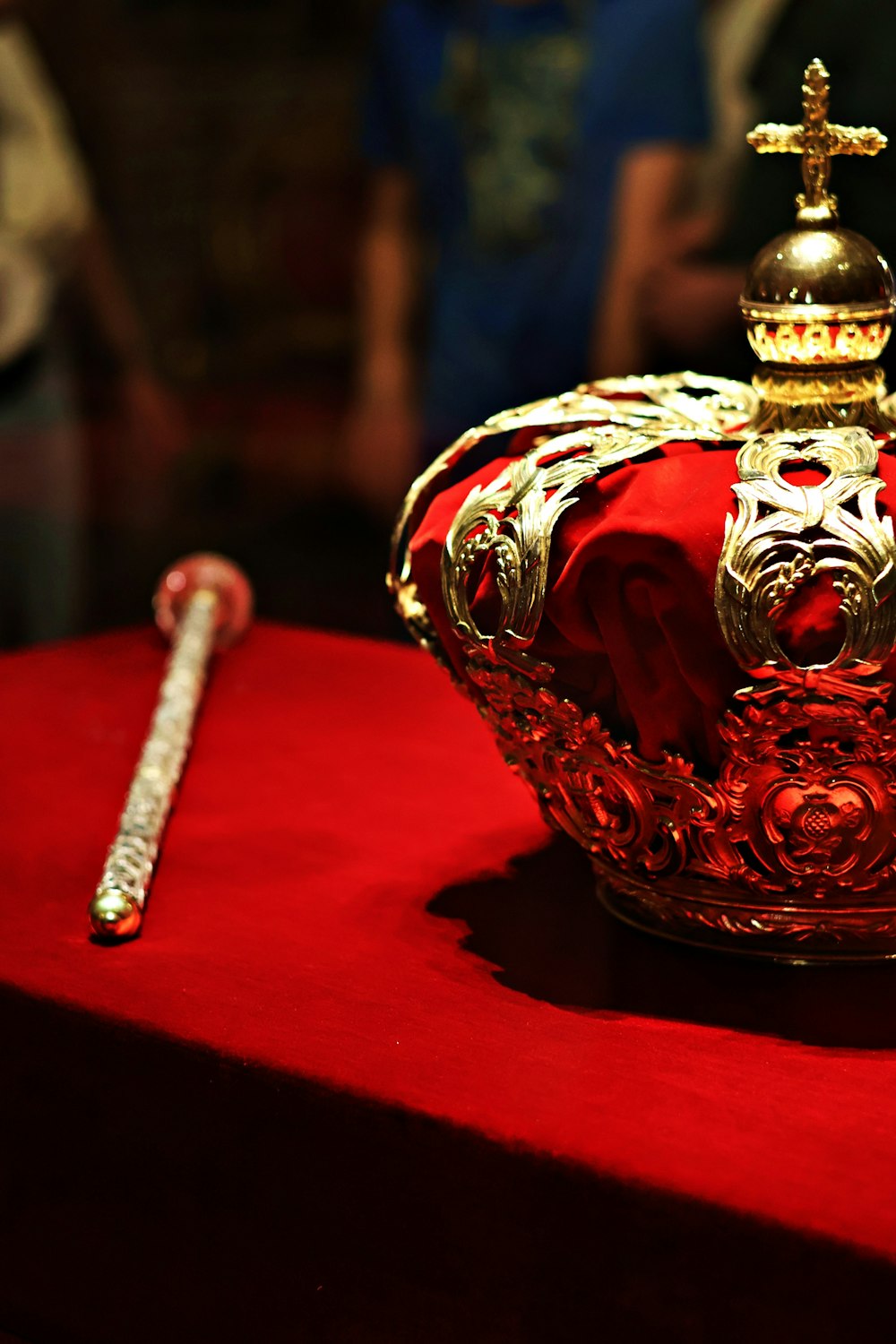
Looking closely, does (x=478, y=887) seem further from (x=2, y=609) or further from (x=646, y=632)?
(x=2, y=609)

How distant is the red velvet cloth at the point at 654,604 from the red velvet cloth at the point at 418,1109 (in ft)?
0.41

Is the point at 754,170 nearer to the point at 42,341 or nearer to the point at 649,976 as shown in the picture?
the point at 649,976

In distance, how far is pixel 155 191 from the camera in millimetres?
2123

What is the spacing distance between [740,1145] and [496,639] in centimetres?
22

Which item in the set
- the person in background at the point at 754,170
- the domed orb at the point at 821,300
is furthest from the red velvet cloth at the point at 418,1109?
the person in background at the point at 754,170

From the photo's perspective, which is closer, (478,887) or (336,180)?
(478,887)

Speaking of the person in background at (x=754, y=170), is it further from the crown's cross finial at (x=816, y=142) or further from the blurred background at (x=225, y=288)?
the blurred background at (x=225, y=288)

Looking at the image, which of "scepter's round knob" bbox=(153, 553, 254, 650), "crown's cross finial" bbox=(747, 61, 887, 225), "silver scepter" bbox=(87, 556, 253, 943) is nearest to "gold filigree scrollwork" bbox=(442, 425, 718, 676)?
"crown's cross finial" bbox=(747, 61, 887, 225)

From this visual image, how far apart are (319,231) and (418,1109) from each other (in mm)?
1657

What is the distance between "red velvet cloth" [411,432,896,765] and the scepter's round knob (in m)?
0.58

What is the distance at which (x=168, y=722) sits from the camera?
994 millimetres

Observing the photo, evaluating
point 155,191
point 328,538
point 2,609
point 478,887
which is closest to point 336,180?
point 155,191

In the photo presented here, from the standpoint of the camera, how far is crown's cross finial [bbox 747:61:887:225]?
696 millimetres

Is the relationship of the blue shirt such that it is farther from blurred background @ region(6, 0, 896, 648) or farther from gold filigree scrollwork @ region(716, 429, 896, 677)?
gold filigree scrollwork @ region(716, 429, 896, 677)
